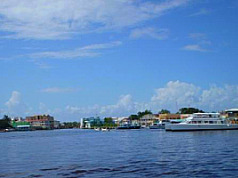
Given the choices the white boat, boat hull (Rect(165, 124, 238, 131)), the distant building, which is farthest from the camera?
the distant building

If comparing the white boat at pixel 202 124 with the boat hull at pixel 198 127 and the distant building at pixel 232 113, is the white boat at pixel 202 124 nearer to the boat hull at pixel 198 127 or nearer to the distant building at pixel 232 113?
the boat hull at pixel 198 127

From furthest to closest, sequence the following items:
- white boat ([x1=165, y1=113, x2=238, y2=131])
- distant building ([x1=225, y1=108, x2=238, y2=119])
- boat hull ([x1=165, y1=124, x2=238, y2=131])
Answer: distant building ([x1=225, y1=108, x2=238, y2=119]) < white boat ([x1=165, y1=113, x2=238, y2=131]) < boat hull ([x1=165, y1=124, x2=238, y2=131])

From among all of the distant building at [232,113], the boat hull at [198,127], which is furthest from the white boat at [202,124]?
the distant building at [232,113]

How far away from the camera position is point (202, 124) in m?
110

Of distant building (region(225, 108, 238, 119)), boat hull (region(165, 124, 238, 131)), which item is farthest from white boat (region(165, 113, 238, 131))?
distant building (region(225, 108, 238, 119))

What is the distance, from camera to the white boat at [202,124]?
10975cm

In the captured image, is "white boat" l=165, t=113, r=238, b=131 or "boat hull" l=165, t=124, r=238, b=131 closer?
"boat hull" l=165, t=124, r=238, b=131

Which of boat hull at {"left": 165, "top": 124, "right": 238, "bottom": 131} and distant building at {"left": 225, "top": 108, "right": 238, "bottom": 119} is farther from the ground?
distant building at {"left": 225, "top": 108, "right": 238, "bottom": 119}

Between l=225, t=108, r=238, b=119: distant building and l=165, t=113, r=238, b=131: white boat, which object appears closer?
l=165, t=113, r=238, b=131: white boat

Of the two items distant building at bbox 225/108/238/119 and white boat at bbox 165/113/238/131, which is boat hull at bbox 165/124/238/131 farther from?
distant building at bbox 225/108/238/119

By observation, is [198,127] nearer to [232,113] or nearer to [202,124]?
[202,124]

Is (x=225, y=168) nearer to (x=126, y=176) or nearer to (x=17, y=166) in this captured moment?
(x=126, y=176)

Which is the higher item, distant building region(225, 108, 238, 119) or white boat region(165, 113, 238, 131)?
distant building region(225, 108, 238, 119)

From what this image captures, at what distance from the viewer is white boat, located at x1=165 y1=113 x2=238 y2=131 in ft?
360
